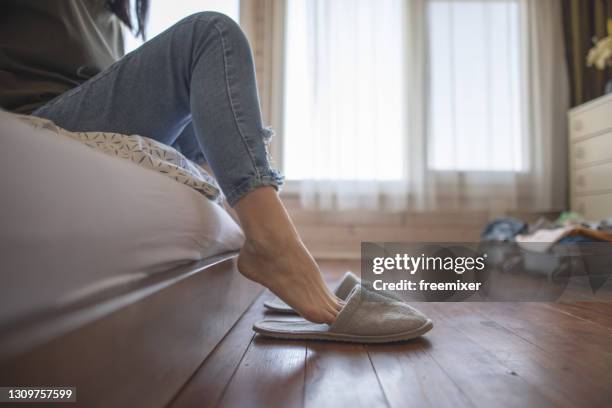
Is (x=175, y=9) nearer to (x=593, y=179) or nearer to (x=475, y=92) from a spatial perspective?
(x=475, y=92)

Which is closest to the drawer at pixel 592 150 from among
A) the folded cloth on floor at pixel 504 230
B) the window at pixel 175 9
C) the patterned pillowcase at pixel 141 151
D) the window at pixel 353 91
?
the folded cloth on floor at pixel 504 230

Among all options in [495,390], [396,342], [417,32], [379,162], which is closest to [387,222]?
[379,162]

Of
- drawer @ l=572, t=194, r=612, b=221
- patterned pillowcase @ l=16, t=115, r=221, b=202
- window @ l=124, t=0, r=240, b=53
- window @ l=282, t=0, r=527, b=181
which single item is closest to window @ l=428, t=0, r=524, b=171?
window @ l=282, t=0, r=527, b=181

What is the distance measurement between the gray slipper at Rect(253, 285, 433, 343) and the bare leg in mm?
23

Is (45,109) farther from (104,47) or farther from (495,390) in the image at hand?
(495,390)

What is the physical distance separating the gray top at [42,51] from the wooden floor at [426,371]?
0.50m

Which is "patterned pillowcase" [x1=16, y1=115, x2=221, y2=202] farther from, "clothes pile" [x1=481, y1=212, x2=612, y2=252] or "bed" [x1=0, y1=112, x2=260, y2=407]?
"clothes pile" [x1=481, y1=212, x2=612, y2=252]

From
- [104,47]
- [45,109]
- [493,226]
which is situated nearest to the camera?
[45,109]

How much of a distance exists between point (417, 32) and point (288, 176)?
3.63 feet

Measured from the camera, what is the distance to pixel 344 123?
2.48 metres

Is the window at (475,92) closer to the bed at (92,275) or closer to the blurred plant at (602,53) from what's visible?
the blurred plant at (602,53)

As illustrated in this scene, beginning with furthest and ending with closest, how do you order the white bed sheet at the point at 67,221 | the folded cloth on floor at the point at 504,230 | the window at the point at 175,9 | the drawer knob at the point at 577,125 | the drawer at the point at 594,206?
the window at the point at 175,9 < the drawer knob at the point at 577,125 < the drawer at the point at 594,206 < the folded cloth on floor at the point at 504,230 < the white bed sheet at the point at 67,221

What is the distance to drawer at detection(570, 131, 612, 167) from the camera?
6.88 feet

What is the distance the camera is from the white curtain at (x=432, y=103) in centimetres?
247
